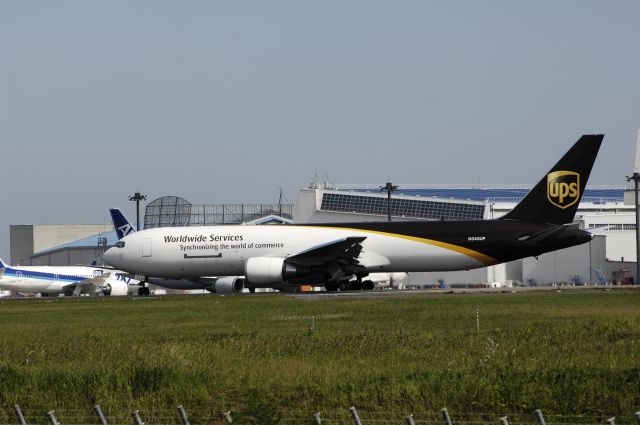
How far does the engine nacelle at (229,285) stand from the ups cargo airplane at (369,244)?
98mm

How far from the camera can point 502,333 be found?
2817 cm

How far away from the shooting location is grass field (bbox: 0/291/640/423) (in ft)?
61.4

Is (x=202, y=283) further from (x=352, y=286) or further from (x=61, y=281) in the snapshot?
(x=61, y=281)

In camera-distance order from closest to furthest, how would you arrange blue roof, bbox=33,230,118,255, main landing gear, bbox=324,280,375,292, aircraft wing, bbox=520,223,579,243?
aircraft wing, bbox=520,223,579,243
main landing gear, bbox=324,280,375,292
blue roof, bbox=33,230,118,255

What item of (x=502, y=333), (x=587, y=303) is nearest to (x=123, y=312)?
(x=587, y=303)

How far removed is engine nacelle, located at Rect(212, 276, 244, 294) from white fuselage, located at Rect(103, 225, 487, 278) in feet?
3.42

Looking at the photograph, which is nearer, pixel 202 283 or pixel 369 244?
pixel 369 244

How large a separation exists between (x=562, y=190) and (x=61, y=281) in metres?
48.5

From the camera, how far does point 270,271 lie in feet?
205

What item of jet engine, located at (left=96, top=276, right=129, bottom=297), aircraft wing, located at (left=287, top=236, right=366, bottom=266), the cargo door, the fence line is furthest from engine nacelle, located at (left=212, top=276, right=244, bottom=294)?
the fence line

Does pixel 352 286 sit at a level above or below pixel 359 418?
above

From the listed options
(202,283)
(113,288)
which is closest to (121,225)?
(113,288)

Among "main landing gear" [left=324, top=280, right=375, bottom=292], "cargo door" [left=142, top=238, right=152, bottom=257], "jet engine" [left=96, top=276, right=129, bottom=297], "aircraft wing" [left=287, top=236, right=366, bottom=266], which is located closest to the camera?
"aircraft wing" [left=287, top=236, right=366, bottom=266]

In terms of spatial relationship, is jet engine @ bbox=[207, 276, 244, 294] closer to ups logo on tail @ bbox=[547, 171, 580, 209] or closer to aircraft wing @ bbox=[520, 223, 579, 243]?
aircraft wing @ bbox=[520, 223, 579, 243]
